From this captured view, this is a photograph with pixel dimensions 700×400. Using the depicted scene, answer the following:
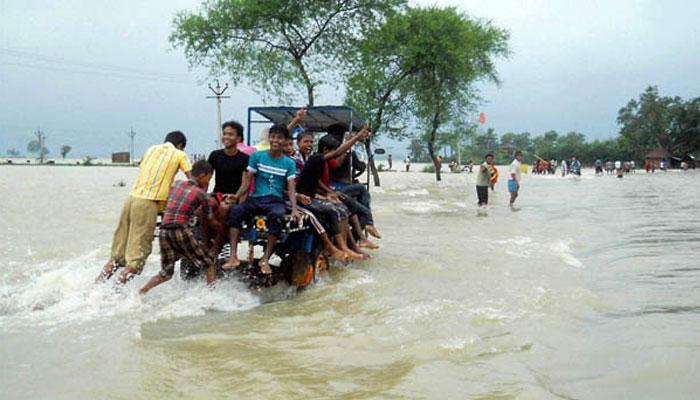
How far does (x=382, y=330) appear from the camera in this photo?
569 cm

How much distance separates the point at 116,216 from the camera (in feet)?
55.7

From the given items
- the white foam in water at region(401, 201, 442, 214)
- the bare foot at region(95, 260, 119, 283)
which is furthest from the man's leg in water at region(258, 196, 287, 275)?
the white foam in water at region(401, 201, 442, 214)

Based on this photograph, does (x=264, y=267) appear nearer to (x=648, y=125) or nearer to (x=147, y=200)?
(x=147, y=200)

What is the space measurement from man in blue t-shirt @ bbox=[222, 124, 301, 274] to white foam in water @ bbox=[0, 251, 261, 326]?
0.37 m

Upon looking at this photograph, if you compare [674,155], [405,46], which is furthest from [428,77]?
[674,155]

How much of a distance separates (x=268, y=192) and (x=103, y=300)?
1.98 metres

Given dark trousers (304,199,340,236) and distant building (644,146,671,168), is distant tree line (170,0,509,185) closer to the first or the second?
dark trousers (304,199,340,236)

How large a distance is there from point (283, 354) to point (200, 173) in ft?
8.10

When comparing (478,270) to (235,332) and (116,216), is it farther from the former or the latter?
(116,216)

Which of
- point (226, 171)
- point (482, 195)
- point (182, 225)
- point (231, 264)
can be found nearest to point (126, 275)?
point (182, 225)

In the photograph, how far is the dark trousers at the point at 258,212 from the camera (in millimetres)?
6801

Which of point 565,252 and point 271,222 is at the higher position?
point 271,222

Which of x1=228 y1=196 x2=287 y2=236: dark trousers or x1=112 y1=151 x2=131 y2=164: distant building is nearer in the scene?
x1=228 y1=196 x2=287 y2=236: dark trousers

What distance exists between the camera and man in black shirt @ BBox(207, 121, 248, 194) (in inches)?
287
